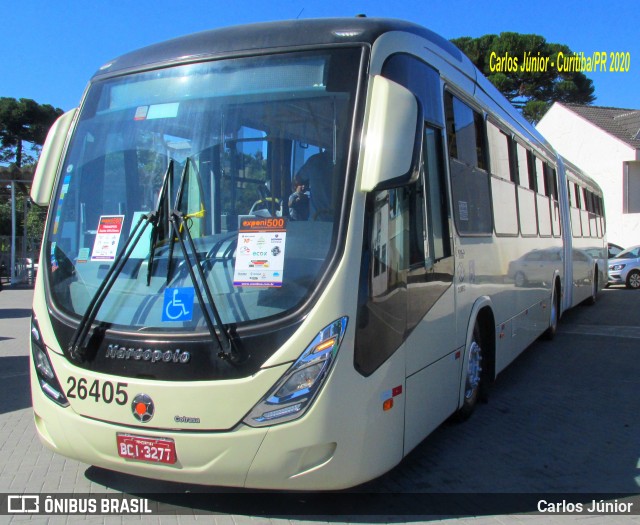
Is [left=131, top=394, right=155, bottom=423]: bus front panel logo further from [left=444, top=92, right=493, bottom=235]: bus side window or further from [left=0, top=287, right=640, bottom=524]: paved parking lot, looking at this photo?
[left=444, top=92, right=493, bottom=235]: bus side window

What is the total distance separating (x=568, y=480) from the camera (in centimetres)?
482

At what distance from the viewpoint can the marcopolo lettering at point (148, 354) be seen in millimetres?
3730

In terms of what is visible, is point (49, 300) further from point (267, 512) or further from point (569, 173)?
point (569, 173)

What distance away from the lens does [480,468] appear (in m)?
5.02

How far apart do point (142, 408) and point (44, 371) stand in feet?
2.84

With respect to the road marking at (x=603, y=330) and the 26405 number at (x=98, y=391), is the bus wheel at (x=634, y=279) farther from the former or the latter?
the 26405 number at (x=98, y=391)

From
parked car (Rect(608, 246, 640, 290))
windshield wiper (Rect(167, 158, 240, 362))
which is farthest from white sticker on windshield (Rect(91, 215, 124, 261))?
parked car (Rect(608, 246, 640, 290))

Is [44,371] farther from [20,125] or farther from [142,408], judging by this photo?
[20,125]

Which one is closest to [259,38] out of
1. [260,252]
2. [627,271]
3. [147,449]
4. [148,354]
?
[260,252]

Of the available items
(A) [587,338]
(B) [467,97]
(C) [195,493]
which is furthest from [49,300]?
(A) [587,338]

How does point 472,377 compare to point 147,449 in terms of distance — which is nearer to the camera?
point 147,449

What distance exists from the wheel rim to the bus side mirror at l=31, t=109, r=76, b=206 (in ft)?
12.1

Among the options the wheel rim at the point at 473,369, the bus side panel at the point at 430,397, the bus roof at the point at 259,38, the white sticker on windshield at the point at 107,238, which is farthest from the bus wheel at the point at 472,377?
the white sticker on windshield at the point at 107,238

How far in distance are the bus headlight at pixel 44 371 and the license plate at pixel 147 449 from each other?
1.62 feet
